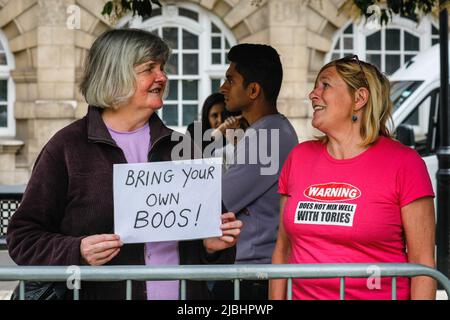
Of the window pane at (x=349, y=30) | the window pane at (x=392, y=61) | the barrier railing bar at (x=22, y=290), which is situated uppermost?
the window pane at (x=349, y=30)

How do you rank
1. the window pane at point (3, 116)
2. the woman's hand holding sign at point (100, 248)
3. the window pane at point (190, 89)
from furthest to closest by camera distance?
1. the window pane at point (190, 89)
2. the window pane at point (3, 116)
3. the woman's hand holding sign at point (100, 248)

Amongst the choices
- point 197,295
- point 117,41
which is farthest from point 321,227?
point 117,41

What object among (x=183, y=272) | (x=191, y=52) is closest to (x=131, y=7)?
(x=183, y=272)

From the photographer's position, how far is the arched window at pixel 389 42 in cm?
1875

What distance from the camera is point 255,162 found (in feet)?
14.5

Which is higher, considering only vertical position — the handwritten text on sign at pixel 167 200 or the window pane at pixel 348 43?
the window pane at pixel 348 43

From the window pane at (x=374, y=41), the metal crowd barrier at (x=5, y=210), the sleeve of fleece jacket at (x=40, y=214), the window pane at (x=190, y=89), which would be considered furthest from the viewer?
the window pane at (x=374, y=41)

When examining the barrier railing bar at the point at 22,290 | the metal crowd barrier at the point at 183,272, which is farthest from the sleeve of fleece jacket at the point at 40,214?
the metal crowd barrier at the point at 183,272

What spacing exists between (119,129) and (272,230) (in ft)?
3.54

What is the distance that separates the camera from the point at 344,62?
3912mm

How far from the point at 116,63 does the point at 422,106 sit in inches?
322

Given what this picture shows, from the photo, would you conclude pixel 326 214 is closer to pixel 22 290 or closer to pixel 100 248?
pixel 100 248

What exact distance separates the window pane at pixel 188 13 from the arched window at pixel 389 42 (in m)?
2.45

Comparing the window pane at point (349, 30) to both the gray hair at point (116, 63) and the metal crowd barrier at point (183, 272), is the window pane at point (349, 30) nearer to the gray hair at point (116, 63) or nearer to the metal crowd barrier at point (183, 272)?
the gray hair at point (116, 63)
